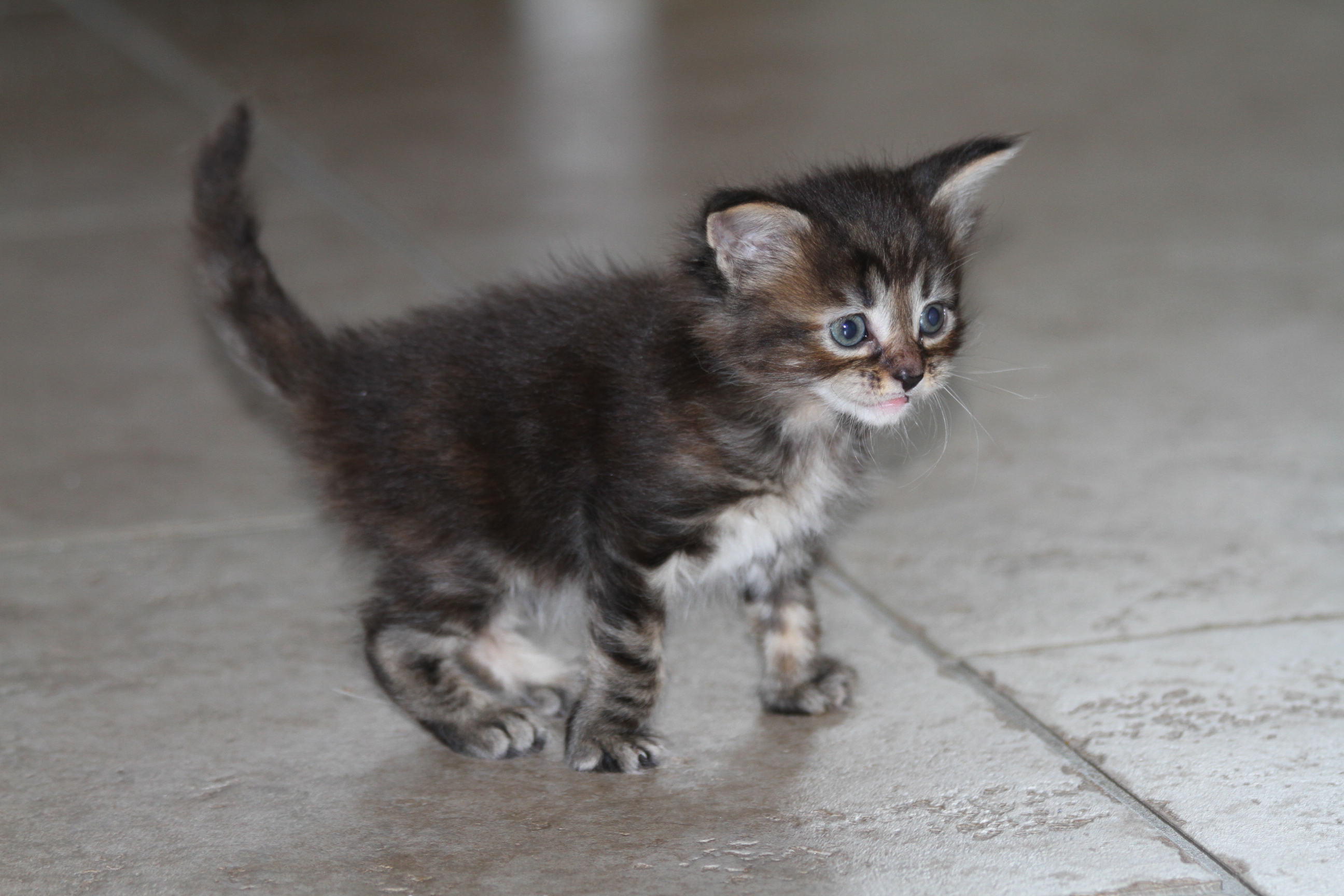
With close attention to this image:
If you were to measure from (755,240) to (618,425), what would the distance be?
44cm

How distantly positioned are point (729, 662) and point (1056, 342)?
7.71ft

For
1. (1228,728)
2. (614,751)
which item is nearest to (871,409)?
(614,751)

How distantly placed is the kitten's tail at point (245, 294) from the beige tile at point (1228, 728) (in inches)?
64.8

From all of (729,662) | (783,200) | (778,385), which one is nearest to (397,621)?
(729,662)

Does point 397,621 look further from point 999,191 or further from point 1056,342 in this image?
point 999,191

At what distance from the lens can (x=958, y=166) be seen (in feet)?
9.82

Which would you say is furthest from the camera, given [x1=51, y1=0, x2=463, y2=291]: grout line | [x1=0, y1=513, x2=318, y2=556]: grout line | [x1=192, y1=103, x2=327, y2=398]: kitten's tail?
[x1=51, y1=0, x2=463, y2=291]: grout line

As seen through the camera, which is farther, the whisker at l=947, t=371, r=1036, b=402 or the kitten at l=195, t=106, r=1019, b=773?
the whisker at l=947, t=371, r=1036, b=402

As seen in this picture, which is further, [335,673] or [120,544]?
[120,544]

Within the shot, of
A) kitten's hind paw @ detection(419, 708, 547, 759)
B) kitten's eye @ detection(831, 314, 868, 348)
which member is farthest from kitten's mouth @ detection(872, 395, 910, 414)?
kitten's hind paw @ detection(419, 708, 547, 759)

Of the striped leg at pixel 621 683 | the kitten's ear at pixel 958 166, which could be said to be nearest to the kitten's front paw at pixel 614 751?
the striped leg at pixel 621 683

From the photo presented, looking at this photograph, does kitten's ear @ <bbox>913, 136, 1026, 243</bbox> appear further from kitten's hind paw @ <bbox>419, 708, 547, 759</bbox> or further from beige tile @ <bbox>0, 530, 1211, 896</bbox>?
kitten's hind paw @ <bbox>419, 708, 547, 759</bbox>

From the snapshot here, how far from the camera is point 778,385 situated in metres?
2.85

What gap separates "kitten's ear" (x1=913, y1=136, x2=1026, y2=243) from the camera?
2.99 m
